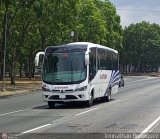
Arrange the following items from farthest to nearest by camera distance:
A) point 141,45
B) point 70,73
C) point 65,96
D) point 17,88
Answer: point 141,45, point 17,88, point 70,73, point 65,96

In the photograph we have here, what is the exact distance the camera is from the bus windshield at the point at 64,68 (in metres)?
24.1

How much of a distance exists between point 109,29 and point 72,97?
201 ft

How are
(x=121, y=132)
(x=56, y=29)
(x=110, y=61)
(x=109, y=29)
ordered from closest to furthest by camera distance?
(x=121, y=132)
(x=110, y=61)
(x=56, y=29)
(x=109, y=29)

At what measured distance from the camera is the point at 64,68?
24281mm

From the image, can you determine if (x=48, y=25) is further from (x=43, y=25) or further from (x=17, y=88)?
(x=17, y=88)

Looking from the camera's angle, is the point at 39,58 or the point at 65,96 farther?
the point at 39,58

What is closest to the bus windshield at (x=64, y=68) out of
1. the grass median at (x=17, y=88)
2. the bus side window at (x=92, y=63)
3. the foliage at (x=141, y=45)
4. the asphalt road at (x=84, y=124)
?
the bus side window at (x=92, y=63)

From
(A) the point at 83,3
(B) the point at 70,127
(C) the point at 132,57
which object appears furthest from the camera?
(C) the point at 132,57

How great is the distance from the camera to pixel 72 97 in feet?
78.4

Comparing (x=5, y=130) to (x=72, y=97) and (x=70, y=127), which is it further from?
(x=72, y=97)

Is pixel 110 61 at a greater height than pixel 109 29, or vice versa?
pixel 109 29

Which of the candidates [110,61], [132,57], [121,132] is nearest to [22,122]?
[121,132]

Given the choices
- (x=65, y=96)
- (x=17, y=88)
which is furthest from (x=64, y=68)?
(x=17, y=88)

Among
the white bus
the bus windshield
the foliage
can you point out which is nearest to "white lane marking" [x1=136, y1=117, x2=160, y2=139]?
the white bus
